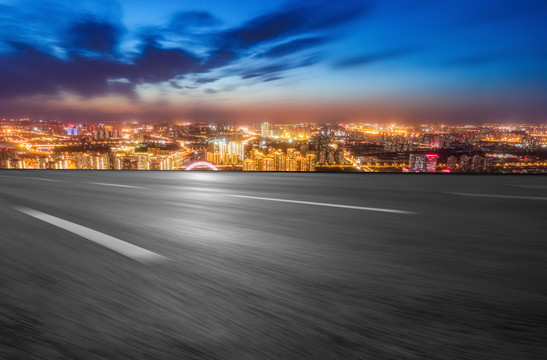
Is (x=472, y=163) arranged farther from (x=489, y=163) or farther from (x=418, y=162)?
(x=418, y=162)

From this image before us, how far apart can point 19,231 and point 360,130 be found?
19.3 meters

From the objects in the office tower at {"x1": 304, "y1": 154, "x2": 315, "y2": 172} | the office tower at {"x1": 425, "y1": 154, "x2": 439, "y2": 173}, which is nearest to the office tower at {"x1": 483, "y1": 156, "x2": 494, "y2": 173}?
the office tower at {"x1": 425, "y1": 154, "x2": 439, "y2": 173}

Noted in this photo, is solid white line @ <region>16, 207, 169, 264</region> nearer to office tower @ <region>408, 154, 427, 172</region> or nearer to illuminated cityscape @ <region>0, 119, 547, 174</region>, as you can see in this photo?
illuminated cityscape @ <region>0, 119, 547, 174</region>

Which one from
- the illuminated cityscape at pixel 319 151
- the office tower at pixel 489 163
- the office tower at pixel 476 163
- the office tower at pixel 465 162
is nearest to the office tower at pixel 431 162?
the illuminated cityscape at pixel 319 151

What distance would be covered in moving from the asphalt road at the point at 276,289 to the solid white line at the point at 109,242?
0.01m

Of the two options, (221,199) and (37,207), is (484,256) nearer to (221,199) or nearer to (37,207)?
(221,199)

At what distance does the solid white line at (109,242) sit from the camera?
4.89ft

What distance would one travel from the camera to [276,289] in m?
1.10

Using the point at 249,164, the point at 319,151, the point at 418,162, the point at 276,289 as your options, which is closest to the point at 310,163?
the point at 319,151

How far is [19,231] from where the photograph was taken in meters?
2.14

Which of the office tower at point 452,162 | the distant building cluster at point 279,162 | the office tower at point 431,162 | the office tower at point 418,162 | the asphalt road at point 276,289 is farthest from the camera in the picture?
the distant building cluster at point 279,162

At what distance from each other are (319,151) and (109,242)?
11059 mm

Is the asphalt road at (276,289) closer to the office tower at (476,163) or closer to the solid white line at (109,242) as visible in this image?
the solid white line at (109,242)

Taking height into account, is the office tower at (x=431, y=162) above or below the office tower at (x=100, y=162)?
above
